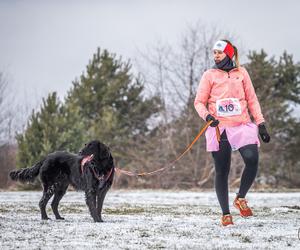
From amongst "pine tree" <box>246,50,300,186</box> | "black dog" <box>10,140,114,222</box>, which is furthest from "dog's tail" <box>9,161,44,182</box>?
"pine tree" <box>246,50,300,186</box>

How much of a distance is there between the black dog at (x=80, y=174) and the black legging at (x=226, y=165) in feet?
5.74

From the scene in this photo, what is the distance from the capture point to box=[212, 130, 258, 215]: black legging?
7133 mm

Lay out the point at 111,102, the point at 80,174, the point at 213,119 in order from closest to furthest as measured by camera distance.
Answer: the point at 213,119
the point at 80,174
the point at 111,102

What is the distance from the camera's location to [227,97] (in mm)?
7113

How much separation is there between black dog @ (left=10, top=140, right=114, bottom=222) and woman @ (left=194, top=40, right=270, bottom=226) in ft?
5.81

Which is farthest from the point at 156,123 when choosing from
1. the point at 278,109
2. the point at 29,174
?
the point at 29,174

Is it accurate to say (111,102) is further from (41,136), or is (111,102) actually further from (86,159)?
(86,159)

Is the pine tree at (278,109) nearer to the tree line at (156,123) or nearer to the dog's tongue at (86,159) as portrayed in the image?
the tree line at (156,123)

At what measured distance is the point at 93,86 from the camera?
133 ft

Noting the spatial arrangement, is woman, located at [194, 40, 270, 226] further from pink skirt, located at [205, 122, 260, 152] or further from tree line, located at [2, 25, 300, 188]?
tree line, located at [2, 25, 300, 188]

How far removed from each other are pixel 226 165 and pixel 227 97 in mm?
801

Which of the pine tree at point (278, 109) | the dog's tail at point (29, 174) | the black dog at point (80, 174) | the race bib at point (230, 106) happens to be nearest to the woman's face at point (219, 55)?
the race bib at point (230, 106)

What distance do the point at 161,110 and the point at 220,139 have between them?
2559 cm

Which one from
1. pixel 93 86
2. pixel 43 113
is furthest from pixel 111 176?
pixel 93 86
